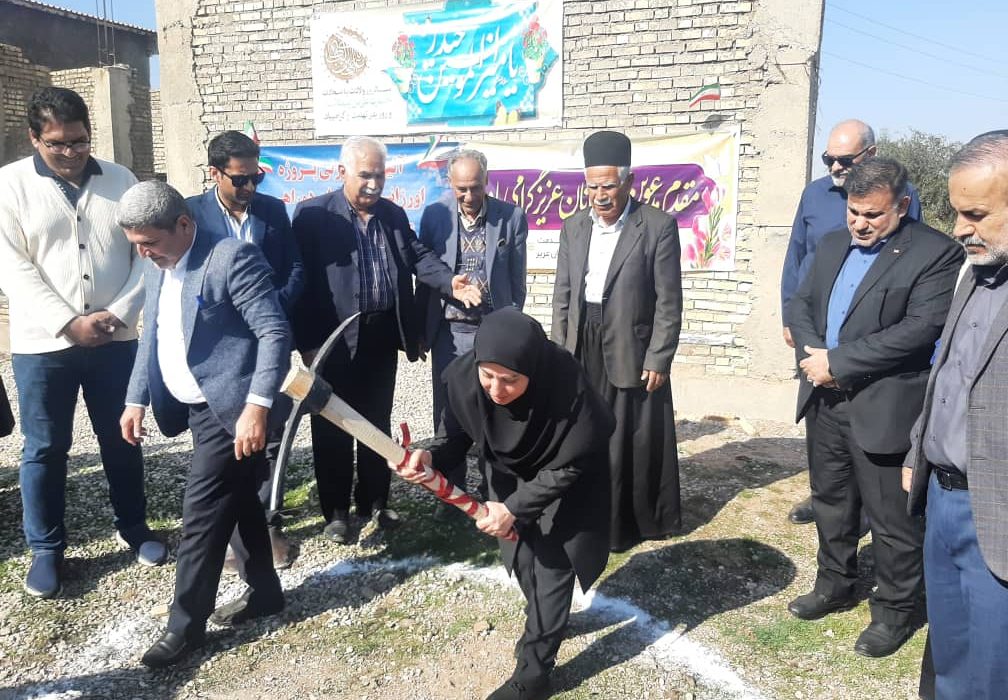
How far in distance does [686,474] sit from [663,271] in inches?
71.6

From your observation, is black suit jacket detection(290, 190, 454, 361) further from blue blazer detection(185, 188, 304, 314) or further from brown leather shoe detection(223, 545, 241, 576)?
brown leather shoe detection(223, 545, 241, 576)

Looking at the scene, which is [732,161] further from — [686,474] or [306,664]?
[306,664]

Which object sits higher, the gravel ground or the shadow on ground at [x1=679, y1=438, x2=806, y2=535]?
the shadow on ground at [x1=679, y1=438, x2=806, y2=535]

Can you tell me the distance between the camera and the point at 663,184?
21.4 feet

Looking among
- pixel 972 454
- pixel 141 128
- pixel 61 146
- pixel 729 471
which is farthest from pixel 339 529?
pixel 141 128

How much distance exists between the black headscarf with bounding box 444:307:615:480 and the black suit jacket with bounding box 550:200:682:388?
1.14 m

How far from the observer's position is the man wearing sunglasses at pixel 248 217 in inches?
127

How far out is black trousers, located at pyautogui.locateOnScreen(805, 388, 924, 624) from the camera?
277 cm

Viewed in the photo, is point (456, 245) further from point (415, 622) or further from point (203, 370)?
point (415, 622)

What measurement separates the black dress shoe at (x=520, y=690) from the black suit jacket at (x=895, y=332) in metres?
1.49

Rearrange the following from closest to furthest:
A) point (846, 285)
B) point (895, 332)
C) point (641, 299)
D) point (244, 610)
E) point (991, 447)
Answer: point (991, 447), point (895, 332), point (846, 285), point (244, 610), point (641, 299)

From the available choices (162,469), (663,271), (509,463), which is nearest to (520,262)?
(663,271)

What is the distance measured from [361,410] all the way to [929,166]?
72.2 ft

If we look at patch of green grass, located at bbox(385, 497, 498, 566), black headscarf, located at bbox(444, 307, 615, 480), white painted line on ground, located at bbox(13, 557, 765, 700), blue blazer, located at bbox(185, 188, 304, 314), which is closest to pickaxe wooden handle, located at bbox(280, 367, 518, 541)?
black headscarf, located at bbox(444, 307, 615, 480)
